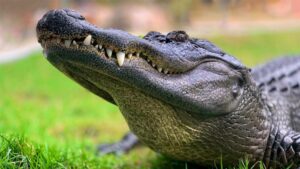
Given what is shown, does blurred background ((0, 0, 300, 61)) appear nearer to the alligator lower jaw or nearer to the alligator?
the alligator

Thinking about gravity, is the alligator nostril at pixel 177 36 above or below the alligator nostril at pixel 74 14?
above

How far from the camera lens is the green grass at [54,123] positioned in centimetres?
338

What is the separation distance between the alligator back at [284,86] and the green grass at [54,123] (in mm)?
1083

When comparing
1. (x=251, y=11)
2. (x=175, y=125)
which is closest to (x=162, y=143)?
(x=175, y=125)

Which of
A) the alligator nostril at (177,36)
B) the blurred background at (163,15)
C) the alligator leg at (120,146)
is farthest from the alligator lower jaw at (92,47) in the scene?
the blurred background at (163,15)

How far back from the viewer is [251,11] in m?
27.2

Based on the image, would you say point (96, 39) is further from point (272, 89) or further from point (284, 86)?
point (284, 86)

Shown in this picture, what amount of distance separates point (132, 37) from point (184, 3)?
75.7ft

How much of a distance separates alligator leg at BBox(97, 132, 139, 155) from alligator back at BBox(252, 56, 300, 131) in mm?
1386

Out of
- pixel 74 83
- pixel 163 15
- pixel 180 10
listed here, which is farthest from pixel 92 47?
pixel 163 15

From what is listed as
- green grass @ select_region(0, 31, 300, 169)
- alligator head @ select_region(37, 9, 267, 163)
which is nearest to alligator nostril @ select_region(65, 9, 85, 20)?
alligator head @ select_region(37, 9, 267, 163)

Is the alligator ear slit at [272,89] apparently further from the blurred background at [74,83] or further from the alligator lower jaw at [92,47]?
the alligator lower jaw at [92,47]

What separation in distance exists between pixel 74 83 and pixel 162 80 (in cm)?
945

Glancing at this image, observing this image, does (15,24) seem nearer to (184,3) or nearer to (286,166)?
(184,3)
